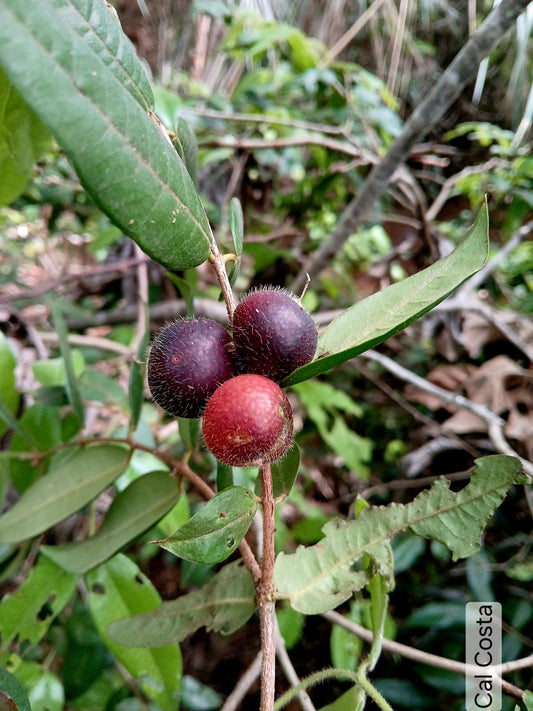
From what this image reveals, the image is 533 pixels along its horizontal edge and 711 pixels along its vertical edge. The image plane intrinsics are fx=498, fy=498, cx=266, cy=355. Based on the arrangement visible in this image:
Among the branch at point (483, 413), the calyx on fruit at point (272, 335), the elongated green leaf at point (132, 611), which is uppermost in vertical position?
the calyx on fruit at point (272, 335)

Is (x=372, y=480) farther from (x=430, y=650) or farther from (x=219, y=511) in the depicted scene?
(x=219, y=511)

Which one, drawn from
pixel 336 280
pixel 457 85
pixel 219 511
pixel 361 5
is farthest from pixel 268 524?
pixel 361 5

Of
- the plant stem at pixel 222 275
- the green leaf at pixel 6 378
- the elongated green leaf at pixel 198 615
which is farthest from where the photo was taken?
the green leaf at pixel 6 378

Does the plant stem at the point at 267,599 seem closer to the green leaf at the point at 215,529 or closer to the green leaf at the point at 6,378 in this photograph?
the green leaf at the point at 215,529

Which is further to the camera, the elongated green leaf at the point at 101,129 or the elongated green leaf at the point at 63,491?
the elongated green leaf at the point at 63,491

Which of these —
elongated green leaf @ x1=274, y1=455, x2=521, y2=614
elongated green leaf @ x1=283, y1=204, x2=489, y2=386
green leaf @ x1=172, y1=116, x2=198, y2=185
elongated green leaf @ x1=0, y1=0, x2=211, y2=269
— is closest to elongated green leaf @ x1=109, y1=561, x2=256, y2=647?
elongated green leaf @ x1=274, y1=455, x2=521, y2=614

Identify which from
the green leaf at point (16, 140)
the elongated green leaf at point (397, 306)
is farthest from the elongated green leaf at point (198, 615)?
the green leaf at point (16, 140)
